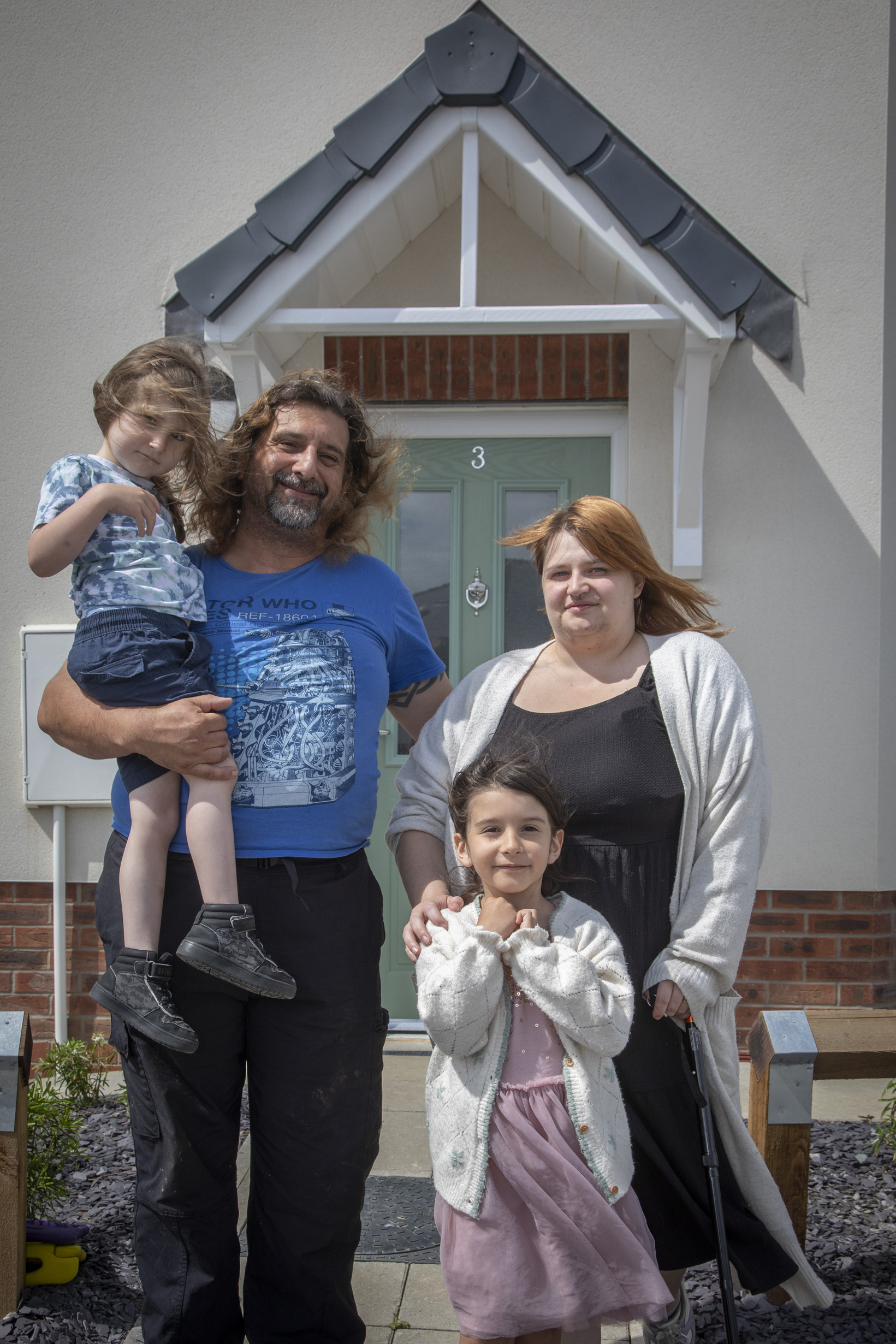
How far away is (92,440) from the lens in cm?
440

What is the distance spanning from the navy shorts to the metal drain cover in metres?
1.67

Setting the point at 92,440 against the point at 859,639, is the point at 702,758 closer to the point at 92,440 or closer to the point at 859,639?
the point at 859,639

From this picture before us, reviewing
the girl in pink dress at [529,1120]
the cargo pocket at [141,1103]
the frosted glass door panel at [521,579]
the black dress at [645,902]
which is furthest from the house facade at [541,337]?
the girl in pink dress at [529,1120]

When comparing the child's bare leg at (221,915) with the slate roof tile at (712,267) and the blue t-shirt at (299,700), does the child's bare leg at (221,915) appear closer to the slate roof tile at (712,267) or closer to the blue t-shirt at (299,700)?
the blue t-shirt at (299,700)

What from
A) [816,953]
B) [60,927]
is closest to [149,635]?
[60,927]

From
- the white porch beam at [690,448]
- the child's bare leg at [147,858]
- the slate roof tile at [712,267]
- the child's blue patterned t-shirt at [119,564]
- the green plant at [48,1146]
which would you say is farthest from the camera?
the white porch beam at [690,448]

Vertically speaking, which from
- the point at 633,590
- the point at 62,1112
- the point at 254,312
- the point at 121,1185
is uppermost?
the point at 254,312

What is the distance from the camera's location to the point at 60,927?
4.27 metres

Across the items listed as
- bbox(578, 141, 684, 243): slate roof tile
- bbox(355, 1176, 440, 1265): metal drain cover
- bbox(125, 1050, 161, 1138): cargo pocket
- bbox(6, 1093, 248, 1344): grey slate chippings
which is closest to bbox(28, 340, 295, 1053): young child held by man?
bbox(125, 1050, 161, 1138): cargo pocket

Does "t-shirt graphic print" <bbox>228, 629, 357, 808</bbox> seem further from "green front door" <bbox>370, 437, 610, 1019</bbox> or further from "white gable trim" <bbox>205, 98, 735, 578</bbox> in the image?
"green front door" <bbox>370, 437, 610, 1019</bbox>

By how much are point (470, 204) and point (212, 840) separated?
8.89ft

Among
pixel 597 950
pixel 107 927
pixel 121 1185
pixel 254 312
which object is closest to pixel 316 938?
pixel 107 927

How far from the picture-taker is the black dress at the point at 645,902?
6.95 ft

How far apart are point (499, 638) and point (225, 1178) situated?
2734mm
